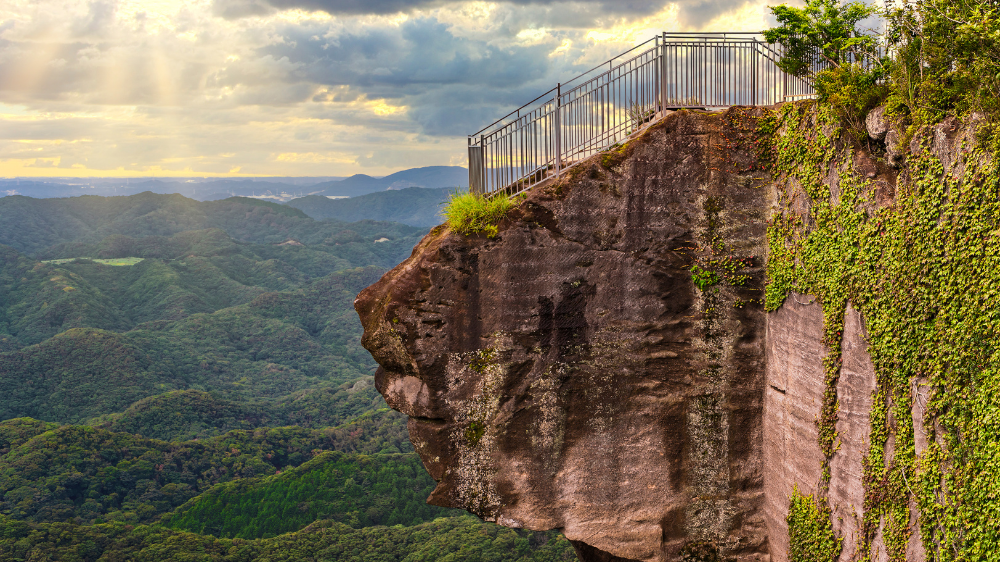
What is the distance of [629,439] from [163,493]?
227 ft

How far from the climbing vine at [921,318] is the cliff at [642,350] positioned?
A: 0.46 m

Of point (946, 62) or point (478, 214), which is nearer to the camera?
point (946, 62)

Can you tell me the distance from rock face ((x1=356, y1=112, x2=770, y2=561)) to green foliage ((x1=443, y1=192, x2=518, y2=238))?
186 mm

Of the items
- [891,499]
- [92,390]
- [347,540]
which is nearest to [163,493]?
[347,540]

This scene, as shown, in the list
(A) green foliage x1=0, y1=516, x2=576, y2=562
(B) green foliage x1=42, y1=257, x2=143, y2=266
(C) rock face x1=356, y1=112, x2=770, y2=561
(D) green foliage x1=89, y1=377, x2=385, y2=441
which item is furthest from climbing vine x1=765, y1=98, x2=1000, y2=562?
(B) green foliage x1=42, y1=257, x2=143, y2=266

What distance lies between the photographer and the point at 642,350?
1132 cm

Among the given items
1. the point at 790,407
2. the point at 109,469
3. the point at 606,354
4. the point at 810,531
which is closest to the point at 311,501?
the point at 109,469

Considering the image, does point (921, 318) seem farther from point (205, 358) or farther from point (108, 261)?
point (108, 261)

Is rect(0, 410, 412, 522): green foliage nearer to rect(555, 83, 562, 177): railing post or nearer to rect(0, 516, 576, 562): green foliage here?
Answer: rect(0, 516, 576, 562): green foliage

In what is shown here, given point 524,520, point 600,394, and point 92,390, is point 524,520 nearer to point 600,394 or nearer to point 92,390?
point 600,394

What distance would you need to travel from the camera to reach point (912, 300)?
26.4ft

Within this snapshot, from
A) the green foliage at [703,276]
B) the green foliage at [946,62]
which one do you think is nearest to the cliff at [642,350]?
the green foliage at [703,276]

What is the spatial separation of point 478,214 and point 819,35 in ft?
18.9

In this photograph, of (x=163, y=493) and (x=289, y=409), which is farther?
(x=289, y=409)
